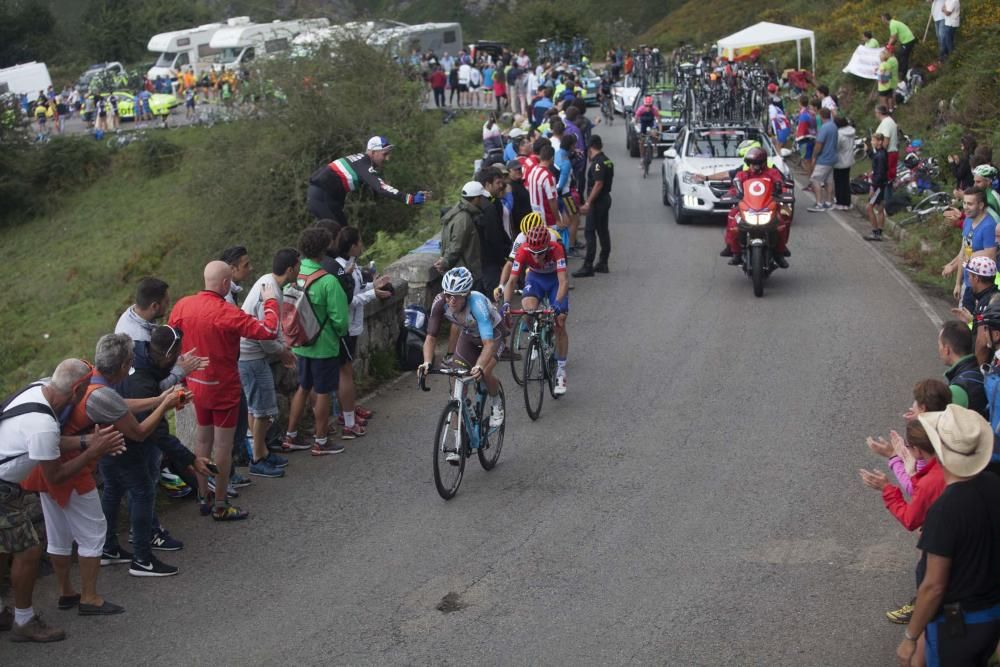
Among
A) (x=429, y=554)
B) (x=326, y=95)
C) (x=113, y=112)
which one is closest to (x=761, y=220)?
(x=429, y=554)

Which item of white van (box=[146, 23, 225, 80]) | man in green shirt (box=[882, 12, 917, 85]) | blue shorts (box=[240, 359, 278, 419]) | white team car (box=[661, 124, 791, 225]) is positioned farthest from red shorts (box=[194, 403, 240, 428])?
white van (box=[146, 23, 225, 80])

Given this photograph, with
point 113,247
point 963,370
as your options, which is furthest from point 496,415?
point 113,247

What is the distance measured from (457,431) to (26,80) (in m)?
57.8

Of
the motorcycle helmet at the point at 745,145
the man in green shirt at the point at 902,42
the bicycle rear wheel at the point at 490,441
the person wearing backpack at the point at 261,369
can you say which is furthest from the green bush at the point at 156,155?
the bicycle rear wheel at the point at 490,441

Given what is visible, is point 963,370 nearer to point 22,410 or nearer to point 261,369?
point 261,369

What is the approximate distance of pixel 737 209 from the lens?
16.0m

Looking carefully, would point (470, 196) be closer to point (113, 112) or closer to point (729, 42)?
point (729, 42)

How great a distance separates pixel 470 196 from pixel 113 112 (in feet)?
146

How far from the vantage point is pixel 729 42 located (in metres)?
37.6

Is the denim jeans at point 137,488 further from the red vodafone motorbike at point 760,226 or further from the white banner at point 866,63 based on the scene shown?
the white banner at point 866,63

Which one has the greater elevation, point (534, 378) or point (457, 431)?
point (457, 431)

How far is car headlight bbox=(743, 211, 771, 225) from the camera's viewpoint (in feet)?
51.2

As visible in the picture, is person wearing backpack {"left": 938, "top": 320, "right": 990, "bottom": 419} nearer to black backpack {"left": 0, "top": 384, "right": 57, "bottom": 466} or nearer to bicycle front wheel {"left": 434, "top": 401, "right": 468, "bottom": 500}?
bicycle front wheel {"left": 434, "top": 401, "right": 468, "bottom": 500}

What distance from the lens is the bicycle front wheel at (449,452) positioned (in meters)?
8.70
